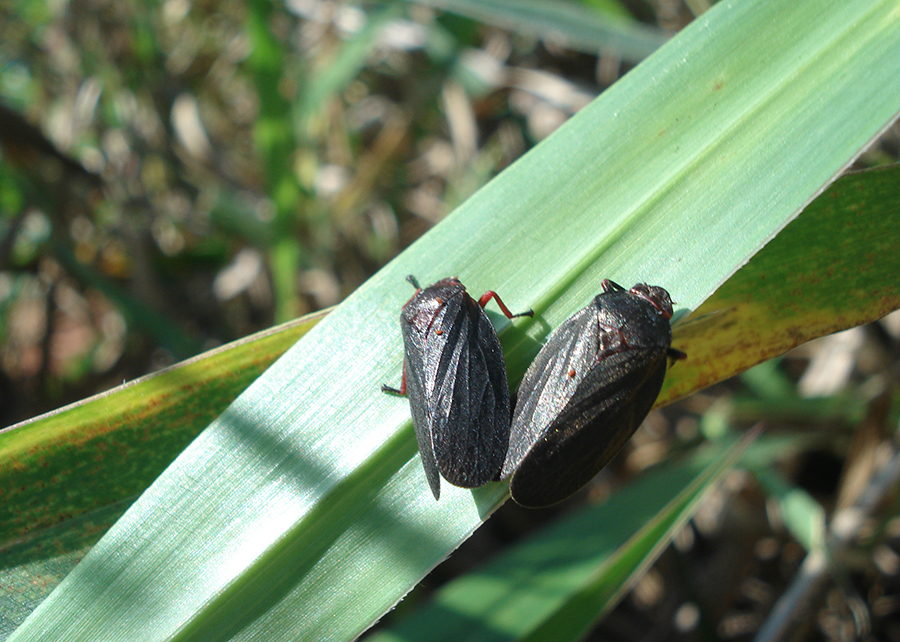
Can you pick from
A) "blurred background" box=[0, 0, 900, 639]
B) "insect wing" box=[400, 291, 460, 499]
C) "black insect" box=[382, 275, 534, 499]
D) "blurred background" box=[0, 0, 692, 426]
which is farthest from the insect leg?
"blurred background" box=[0, 0, 692, 426]

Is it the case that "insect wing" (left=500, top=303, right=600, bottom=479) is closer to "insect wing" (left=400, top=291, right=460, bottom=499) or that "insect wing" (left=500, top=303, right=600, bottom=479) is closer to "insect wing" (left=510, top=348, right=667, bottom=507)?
"insect wing" (left=510, top=348, right=667, bottom=507)

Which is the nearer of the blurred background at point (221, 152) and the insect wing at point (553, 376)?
the insect wing at point (553, 376)

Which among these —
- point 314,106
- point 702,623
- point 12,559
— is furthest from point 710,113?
point 314,106

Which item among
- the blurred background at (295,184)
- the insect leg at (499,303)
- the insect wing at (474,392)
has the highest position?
the insect leg at (499,303)

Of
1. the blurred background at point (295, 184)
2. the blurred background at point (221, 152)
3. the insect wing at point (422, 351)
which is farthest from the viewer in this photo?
the blurred background at point (221, 152)

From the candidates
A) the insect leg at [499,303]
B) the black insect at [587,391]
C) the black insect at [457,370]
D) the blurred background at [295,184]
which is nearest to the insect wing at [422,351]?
the black insect at [457,370]

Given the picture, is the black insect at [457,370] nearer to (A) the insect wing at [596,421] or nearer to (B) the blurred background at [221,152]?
(A) the insect wing at [596,421]

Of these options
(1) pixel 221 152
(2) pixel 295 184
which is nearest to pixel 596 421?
(2) pixel 295 184
